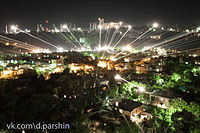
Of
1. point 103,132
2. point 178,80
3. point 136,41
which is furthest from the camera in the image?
point 136,41

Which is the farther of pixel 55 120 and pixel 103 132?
pixel 103 132

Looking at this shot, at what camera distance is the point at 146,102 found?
8906 mm

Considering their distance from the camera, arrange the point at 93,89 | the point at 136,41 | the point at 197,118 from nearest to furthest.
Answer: the point at 197,118 < the point at 93,89 < the point at 136,41

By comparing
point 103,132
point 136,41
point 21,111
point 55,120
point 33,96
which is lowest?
point 103,132

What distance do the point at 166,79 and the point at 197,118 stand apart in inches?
216

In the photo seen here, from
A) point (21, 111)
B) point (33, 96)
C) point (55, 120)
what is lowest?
point (55, 120)

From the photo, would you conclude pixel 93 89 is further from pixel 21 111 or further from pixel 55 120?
pixel 21 111

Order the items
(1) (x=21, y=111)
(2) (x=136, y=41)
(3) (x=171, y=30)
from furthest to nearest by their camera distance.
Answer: (3) (x=171, y=30) < (2) (x=136, y=41) < (1) (x=21, y=111)

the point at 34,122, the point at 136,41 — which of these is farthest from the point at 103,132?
the point at 136,41

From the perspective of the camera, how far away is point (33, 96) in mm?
3082

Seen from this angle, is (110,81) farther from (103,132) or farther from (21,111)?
(21,111)

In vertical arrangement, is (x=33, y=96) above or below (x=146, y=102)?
above

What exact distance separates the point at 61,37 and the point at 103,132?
101ft

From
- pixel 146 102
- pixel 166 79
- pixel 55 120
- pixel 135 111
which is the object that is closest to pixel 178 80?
pixel 166 79
